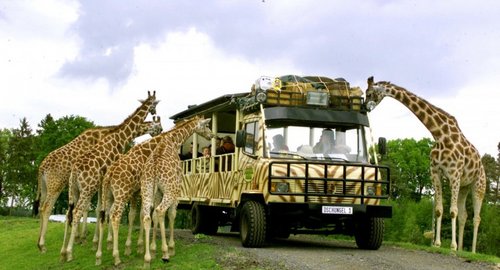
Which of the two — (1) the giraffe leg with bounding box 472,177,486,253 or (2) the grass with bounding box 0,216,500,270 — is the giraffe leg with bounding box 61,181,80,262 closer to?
(2) the grass with bounding box 0,216,500,270

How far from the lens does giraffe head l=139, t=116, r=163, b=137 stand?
1723cm

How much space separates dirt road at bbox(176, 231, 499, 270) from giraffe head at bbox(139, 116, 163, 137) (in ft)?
13.4

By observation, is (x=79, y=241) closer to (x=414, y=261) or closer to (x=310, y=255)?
(x=310, y=255)

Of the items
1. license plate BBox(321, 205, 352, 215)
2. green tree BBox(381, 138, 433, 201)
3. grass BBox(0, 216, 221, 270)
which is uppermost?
green tree BBox(381, 138, 433, 201)

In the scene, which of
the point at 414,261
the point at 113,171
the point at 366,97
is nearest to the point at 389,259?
the point at 414,261

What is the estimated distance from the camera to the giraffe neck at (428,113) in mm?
16406

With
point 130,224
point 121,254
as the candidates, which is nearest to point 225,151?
point 130,224

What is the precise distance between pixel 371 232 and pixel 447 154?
288 centimetres

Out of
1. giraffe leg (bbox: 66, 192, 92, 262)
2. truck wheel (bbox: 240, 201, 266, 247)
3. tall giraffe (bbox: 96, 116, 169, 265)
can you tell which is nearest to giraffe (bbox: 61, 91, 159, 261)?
giraffe leg (bbox: 66, 192, 92, 262)

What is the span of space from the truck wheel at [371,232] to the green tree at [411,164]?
4854 cm

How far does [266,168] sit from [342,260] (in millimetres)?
2421

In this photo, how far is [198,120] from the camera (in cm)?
1542

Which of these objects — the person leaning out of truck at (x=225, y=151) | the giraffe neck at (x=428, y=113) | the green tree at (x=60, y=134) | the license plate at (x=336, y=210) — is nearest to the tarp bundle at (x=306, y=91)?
the giraffe neck at (x=428, y=113)

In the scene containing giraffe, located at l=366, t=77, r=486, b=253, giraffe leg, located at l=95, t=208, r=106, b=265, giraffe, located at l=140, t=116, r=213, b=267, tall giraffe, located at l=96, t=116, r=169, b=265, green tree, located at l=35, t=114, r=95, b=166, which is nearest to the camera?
giraffe, located at l=140, t=116, r=213, b=267
